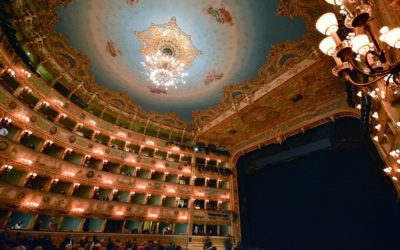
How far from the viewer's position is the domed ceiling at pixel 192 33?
10121 mm

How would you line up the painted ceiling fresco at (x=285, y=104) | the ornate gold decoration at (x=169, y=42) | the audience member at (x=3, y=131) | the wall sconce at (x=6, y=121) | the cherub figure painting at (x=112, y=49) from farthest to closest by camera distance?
the painted ceiling fresco at (x=285, y=104) < the cherub figure painting at (x=112, y=49) < the ornate gold decoration at (x=169, y=42) < the wall sconce at (x=6, y=121) < the audience member at (x=3, y=131)

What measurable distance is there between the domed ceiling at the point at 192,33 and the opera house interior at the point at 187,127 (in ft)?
0.24

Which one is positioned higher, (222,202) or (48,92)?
(48,92)

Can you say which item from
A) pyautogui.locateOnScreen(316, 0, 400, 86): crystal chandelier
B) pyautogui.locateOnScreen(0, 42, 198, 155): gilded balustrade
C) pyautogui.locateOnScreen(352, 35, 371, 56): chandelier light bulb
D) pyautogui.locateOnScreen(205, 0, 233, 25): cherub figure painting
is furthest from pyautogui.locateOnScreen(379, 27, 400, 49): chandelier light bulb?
pyautogui.locateOnScreen(0, 42, 198, 155): gilded balustrade

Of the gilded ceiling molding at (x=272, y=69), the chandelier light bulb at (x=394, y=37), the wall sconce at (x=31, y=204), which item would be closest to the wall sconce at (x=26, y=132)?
the wall sconce at (x=31, y=204)

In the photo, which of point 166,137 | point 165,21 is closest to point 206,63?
point 165,21

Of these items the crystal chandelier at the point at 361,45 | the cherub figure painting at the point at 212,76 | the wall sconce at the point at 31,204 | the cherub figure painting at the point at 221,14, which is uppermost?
the cherub figure painting at the point at 221,14

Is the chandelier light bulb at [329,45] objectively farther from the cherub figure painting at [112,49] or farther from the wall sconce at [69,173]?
the wall sconce at [69,173]

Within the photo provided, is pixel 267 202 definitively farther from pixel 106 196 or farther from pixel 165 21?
pixel 165 21

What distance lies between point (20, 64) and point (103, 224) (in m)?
11.5

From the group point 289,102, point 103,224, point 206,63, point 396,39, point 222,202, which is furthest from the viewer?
point 222,202

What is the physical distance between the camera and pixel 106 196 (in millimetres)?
15336

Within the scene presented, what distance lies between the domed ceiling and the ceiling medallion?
0.17 meters

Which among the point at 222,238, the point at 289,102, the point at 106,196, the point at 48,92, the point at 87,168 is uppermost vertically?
the point at 289,102
